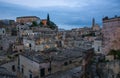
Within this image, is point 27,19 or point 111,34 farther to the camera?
point 27,19

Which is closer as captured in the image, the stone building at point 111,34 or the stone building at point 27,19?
the stone building at point 111,34

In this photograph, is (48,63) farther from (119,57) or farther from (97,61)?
(119,57)

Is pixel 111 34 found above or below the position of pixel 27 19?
below

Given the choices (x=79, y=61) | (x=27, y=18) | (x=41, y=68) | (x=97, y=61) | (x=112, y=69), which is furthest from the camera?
(x=27, y=18)

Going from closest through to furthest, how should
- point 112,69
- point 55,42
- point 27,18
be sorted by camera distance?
point 112,69 → point 55,42 → point 27,18

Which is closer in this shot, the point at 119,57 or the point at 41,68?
the point at 119,57

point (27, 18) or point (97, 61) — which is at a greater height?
point (27, 18)

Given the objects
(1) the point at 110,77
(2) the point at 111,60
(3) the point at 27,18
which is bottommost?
(1) the point at 110,77

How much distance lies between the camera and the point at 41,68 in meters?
33.4

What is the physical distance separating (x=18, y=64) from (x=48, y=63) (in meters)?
6.06

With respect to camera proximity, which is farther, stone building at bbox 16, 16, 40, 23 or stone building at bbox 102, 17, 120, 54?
stone building at bbox 16, 16, 40, 23

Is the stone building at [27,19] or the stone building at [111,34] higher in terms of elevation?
the stone building at [27,19]

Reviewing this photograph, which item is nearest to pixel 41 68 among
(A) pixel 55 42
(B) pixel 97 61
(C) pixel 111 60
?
(B) pixel 97 61

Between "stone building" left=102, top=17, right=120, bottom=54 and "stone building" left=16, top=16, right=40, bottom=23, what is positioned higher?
"stone building" left=16, top=16, right=40, bottom=23
